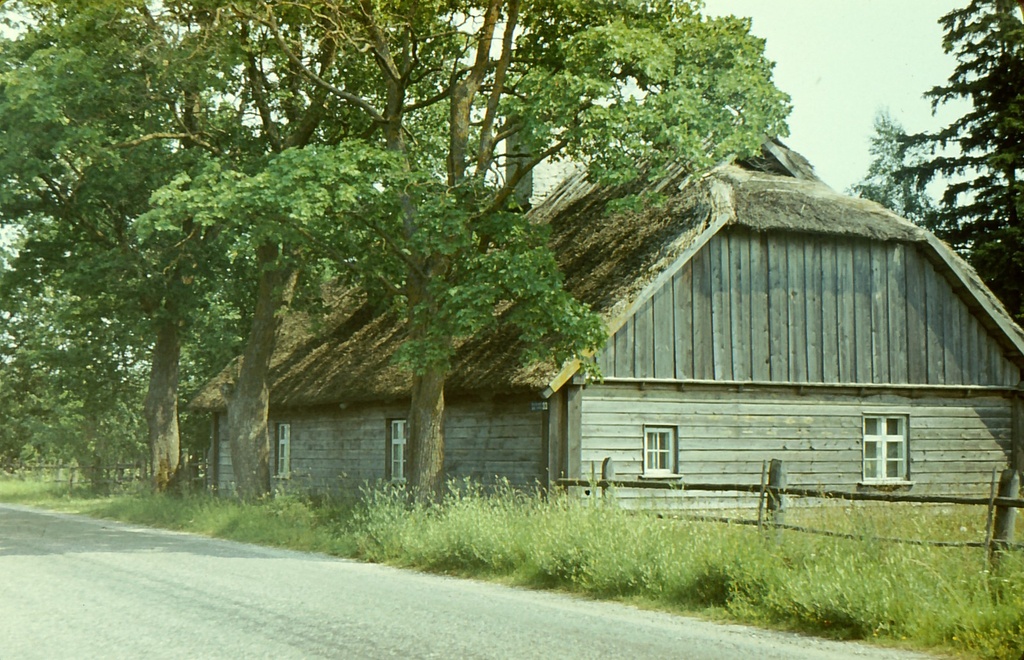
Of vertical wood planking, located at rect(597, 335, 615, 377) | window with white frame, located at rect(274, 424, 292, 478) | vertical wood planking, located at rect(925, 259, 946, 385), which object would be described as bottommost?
window with white frame, located at rect(274, 424, 292, 478)

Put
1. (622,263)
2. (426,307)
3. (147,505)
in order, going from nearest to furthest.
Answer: (426,307)
(622,263)
(147,505)

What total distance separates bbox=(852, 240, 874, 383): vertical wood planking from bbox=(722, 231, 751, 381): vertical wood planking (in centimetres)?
238

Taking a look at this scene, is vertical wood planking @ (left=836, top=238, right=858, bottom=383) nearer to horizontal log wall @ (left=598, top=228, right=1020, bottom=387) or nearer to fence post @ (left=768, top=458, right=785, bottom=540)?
horizontal log wall @ (left=598, top=228, right=1020, bottom=387)

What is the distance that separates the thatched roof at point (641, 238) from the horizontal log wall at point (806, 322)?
494mm

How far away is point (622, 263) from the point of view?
2094 centimetres

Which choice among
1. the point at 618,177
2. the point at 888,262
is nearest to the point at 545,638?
the point at 618,177

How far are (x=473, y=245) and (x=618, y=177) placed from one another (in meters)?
2.57

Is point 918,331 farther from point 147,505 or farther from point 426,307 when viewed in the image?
point 147,505

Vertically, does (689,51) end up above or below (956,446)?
above

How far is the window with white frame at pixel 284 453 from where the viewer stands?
1169 inches

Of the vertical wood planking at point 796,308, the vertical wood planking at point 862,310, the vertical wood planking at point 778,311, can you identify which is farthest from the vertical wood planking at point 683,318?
the vertical wood planking at point 862,310

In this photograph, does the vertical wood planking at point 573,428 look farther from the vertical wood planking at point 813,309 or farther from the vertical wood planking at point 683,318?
the vertical wood planking at point 813,309

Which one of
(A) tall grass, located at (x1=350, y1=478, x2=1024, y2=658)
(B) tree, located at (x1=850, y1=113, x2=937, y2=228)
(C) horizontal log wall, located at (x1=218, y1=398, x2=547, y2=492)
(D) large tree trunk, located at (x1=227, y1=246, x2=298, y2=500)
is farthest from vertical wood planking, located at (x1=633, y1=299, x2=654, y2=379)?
(B) tree, located at (x1=850, y1=113, x2=937, y2=228)

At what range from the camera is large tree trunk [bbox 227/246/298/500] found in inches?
997
